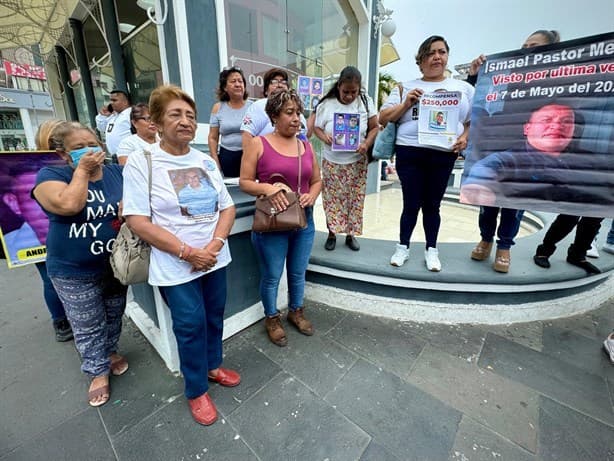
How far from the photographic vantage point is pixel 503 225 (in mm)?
2227

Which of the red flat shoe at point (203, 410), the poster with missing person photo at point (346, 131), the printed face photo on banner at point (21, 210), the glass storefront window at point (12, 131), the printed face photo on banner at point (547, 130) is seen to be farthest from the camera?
the glass storefront window at point (12, 131)

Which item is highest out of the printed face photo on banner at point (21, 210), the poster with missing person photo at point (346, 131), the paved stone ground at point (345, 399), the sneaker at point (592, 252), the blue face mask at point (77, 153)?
the poster with missing person photo at point (346, 131)

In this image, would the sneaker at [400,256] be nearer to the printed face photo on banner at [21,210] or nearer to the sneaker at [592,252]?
the sneaker at [592,252]

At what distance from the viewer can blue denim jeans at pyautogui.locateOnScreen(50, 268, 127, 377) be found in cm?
142

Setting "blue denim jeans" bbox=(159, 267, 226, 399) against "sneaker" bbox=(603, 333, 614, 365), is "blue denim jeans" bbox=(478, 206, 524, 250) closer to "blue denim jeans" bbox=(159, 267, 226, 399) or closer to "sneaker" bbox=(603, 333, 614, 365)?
"sneaker" bbox=(603, 333, 614, 365)

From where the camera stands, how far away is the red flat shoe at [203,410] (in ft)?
4.59

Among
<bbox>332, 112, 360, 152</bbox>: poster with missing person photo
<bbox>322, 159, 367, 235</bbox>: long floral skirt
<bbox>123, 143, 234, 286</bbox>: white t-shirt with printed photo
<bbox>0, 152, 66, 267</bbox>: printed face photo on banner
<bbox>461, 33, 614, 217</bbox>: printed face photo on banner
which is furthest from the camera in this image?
<bbox>322, 159, 367, 235</bbox>: long floral skirt

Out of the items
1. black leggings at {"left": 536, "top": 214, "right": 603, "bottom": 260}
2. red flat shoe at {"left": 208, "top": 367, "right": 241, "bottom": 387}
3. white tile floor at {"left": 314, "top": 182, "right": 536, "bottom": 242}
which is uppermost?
black leggings at {"left": 536, "top": 214, "right": 603, "bottom": 260}

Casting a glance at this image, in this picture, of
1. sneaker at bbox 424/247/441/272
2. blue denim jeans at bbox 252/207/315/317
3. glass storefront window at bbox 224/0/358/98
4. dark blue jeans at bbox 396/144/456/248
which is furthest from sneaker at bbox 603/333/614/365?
glass storefront window at bbox 224/0/358/98

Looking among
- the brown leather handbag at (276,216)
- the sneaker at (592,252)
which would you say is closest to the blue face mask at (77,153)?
the brown leather handbag at (276,216)

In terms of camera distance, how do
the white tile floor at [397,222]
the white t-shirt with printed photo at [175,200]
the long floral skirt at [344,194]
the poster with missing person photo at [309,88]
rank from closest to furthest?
the white t-shirt with printed photo at [175,200] < the long floral skirt at [344,194] < the white tile floor at [397,222] < the poster with missing person photo at [309,88]

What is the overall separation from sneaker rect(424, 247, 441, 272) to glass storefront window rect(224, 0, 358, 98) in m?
3.14

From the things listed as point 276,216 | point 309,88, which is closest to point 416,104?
point 276,216

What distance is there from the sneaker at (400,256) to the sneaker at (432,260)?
0.16 m
